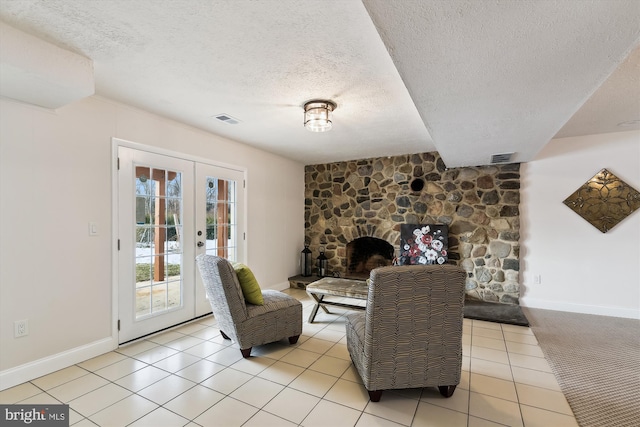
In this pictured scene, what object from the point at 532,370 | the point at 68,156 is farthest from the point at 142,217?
the point at 532,370

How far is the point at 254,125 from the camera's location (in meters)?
3.38

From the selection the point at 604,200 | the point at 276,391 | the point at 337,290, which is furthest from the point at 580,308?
the point at 276,391

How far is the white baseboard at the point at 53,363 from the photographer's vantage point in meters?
2.12

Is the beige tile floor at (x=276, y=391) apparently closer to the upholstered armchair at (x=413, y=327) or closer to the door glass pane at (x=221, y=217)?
the upholstered armchair at (x=413, y=327)

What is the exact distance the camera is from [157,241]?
3.17 metres

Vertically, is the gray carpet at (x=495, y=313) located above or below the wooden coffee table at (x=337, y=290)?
below

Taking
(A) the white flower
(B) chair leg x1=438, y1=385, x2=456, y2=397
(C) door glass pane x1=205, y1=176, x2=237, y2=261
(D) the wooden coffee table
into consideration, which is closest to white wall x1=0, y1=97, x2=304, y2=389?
(C) door glass pane x1=205, y1=176, x2=237, y2=261

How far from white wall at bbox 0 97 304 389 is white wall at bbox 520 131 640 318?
5.09 metres

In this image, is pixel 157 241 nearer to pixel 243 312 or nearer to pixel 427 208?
pixel 243 312

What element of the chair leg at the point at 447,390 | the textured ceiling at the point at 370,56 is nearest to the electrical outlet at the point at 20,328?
the textured ceiling at the point at 370,56

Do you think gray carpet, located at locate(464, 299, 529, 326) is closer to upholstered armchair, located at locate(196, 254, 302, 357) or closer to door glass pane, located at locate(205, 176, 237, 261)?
upholstered armchair, located at locate(196, 254, 302, 357)

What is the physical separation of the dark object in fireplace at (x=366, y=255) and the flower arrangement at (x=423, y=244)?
2.43 feet

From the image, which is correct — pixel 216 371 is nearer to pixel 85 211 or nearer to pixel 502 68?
pixel 85 211

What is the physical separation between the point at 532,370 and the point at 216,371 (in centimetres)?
265
